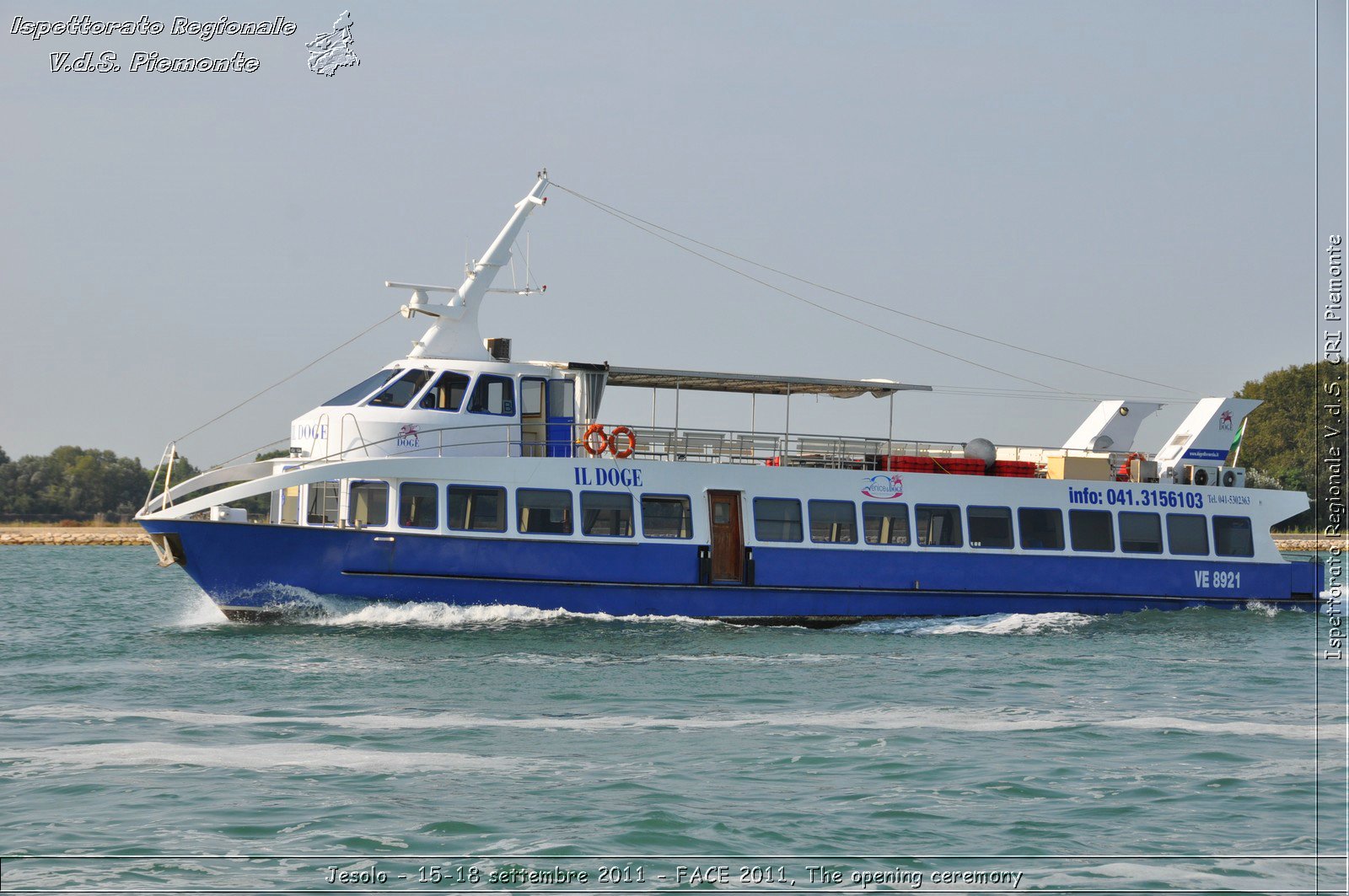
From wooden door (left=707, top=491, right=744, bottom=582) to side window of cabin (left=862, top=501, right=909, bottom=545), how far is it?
2.33m

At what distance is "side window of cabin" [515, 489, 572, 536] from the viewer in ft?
70.6

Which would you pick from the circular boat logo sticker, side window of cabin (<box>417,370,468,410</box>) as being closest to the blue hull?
the circular boat logo sticker

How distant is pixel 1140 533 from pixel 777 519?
7.47 meters

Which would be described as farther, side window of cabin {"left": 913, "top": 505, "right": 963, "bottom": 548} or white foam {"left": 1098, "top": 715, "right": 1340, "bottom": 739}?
side window of cabin {"left": 913, "top": 505, "right": 963, "bottom": 548}

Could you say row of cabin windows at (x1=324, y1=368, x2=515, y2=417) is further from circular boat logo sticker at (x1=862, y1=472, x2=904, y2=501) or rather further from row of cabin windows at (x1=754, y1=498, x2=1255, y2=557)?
circular boat logo sticker at (x1=862, y1=472, x2=904, y2=501)

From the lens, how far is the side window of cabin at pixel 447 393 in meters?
22.5

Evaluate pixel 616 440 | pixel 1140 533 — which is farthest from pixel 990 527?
pixel 616 440

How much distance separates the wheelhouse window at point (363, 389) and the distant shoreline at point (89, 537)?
5687cm

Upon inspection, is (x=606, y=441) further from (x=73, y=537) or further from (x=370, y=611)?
(x=73, y=537)

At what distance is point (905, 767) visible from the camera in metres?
12.3

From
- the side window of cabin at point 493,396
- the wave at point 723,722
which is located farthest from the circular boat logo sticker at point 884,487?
the wave at point 723,722

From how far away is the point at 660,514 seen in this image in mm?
22328

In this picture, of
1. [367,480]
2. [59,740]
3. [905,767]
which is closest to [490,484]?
[367,480]

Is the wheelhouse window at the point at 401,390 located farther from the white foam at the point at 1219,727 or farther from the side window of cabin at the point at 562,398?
the white foam at the point at 1219,727
